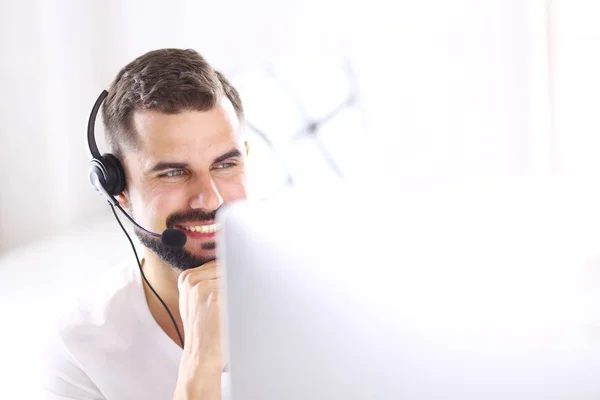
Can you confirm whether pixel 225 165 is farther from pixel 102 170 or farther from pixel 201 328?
pixel 201 328

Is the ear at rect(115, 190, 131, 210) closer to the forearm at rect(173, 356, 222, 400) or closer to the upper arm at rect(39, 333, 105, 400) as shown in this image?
the upper arm at rect(39, 333, 105, 400)

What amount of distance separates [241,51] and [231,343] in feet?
8.47

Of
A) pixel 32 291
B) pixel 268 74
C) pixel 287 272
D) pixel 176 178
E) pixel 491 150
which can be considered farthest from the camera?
pixel 491 150

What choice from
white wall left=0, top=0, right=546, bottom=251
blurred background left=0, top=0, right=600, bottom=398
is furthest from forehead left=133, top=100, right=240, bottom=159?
white wall left=0, top=0, right=546, bottom=251

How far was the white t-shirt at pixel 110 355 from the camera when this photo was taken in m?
1.21

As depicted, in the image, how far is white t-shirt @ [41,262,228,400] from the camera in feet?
3.97

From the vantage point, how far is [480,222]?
1.67 feet

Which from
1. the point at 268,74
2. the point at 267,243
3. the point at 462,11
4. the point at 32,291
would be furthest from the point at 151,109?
the point at 462,11

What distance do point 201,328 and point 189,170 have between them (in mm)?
348

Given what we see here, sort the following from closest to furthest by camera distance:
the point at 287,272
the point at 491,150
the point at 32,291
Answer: the point at 287,272 → the point at 32,291 → the point at 491,150

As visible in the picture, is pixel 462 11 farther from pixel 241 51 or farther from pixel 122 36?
pixel 122 36

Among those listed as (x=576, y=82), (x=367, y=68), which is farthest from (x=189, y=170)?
(x=576, y=82)

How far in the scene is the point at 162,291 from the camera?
1333 millimetres

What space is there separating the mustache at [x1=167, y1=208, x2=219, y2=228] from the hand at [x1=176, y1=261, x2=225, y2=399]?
26 centimetres
